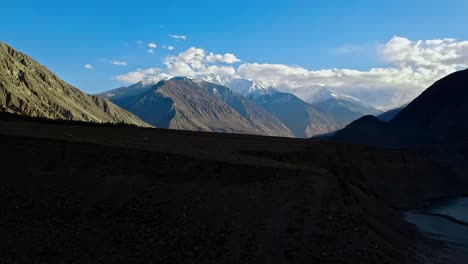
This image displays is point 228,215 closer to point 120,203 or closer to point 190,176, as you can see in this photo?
point 190,176

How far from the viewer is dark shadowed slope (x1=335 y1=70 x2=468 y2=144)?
154 meters

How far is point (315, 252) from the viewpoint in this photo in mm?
24000

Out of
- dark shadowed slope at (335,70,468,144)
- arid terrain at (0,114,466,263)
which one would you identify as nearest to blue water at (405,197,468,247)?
arid terrain at (0,114,466,263)

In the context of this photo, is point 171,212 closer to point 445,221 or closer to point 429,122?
point 445,221

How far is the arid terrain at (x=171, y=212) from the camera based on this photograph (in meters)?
23.6

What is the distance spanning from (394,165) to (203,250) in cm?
→ 6002

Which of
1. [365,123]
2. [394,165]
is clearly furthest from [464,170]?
Result: [365,123]

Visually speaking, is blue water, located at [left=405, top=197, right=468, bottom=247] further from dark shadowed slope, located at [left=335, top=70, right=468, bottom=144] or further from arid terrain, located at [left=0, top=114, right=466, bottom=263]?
dark shadowed slope, located at [left=335, top=70, right=468, bottom=144]

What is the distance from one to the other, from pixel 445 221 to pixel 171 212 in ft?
134

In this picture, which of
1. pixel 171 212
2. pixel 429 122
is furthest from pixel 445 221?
pixel 429 122

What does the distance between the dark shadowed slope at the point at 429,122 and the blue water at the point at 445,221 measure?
88685mm

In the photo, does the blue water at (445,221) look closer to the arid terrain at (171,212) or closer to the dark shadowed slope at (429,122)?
the arid terrain at (171,212)

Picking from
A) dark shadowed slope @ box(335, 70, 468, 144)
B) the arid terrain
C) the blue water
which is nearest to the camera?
the arid terrain

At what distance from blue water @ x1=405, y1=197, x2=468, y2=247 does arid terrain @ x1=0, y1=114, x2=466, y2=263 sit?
605cm
